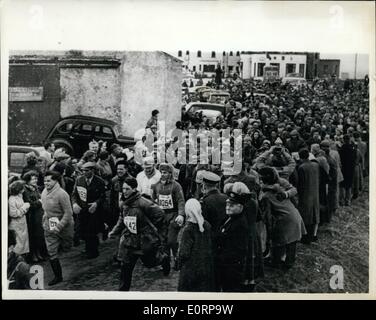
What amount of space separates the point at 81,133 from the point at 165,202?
33.2 inches

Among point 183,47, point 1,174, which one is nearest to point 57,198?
point 1,174

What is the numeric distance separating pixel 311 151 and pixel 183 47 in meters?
1.28

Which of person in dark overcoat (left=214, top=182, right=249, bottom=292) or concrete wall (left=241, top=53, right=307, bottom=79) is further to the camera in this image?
concrete wall (left=241, top=53, right=307, bottom=79)

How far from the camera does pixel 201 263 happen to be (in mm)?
3322

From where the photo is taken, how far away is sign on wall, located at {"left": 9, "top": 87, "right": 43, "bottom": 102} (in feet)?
11.5

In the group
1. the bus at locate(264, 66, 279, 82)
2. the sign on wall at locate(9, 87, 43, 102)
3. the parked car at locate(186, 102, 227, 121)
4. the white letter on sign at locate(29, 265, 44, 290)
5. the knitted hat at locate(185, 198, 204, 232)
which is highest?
the bus at locate(264, 66, 279, 82)

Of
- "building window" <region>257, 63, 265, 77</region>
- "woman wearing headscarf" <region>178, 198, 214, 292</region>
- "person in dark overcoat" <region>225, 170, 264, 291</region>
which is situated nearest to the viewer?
"woman wearing headscarf" <region>178, 198, 214, 292</region>

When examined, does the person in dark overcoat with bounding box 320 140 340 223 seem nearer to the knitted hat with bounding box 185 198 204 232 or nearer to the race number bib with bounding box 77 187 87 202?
the knitted hat with bounding box 185 198 204 232

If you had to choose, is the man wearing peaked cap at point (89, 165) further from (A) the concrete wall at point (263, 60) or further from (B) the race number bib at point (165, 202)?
(A) the concrete wall at point (263, 60)

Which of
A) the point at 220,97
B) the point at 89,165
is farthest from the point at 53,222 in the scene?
the point at 220,97

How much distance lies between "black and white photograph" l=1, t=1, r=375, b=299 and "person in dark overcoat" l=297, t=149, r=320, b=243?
1cm

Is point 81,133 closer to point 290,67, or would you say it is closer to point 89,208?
point 89,208

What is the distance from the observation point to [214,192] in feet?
11.2

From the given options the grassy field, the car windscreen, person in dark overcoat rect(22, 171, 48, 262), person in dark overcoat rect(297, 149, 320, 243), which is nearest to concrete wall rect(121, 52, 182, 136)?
the car windscreen
